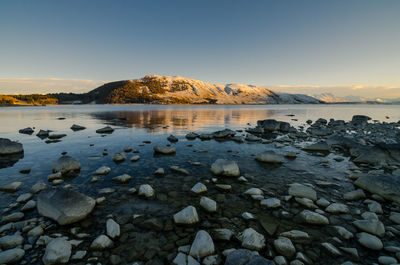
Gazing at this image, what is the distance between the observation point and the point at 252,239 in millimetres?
5297

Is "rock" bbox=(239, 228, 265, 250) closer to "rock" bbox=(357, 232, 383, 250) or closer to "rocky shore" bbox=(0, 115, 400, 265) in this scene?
"rocky shore" bbox=(0, 115, 400, 265)

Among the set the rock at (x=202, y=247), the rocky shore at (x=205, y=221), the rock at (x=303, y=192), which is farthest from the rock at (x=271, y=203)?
the rock at (x=202, y=247)

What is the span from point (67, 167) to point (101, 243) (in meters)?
8.13

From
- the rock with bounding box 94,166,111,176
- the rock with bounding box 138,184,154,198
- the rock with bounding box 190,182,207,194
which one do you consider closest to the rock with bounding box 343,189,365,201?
the rock with bounding box 190,182,207,194

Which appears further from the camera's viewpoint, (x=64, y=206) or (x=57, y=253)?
(x=64, y=206)

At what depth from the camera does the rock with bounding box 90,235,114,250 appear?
5074 mm

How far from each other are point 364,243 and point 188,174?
27.2 feet

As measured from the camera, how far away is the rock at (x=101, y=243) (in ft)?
16.6

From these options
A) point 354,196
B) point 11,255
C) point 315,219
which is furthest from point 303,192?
point 11,255

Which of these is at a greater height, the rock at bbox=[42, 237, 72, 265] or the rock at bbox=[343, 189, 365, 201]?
the rock at bbox=[42, 237, 72, 265]

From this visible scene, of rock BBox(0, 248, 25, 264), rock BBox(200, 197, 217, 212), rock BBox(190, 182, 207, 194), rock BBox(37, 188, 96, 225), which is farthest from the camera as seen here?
rock BBox(190, 182, 207, 194)

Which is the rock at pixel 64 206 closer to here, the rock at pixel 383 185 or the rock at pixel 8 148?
the rock at pixel 8 148

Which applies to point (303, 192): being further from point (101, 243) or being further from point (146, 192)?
point (101, 243)

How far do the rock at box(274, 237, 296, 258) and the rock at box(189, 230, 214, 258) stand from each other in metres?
1.99
